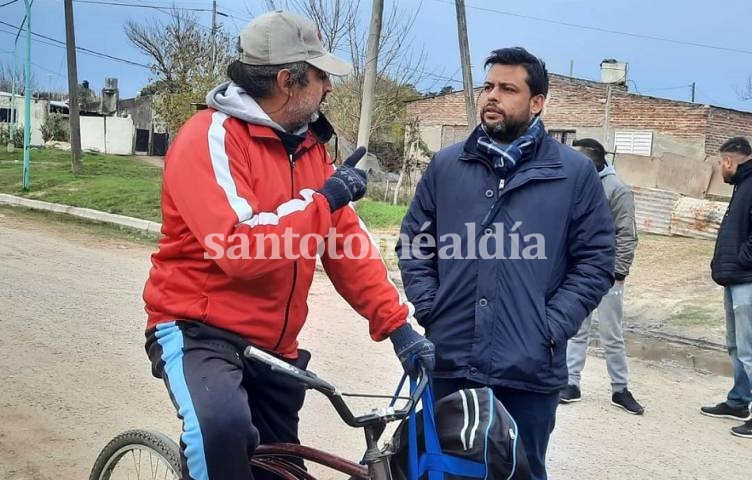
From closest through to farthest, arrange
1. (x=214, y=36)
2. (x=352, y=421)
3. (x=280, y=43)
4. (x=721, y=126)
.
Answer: (x=352, y=421) < (x=280, y=43) < (x=721, y=126) < (x=214, y=36)

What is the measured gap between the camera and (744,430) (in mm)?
4977

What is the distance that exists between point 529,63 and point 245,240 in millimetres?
1523

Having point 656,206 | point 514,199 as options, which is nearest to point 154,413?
point 514,199

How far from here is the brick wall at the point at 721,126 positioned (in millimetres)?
22750

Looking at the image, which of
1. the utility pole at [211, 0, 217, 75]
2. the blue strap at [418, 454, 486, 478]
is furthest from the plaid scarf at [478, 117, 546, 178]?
the utility pole at [211, 0, 217, 75]

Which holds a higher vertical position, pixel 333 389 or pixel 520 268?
pixel 520 268

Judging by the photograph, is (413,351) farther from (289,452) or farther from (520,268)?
(520,268)

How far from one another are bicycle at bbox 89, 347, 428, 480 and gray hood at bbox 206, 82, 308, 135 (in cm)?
68

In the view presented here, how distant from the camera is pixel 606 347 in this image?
552cm

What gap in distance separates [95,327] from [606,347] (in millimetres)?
4196

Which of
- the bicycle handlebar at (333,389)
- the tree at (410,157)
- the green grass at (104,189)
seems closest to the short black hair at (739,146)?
the bicycle handlebar at (333,389)

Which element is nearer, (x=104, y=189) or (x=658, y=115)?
(x=104, y=189)

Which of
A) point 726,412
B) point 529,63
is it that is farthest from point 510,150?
point 726,412

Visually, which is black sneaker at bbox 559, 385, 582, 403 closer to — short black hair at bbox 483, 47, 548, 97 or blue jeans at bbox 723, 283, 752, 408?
blue jeans at bbox 723, 283, 752, 408
